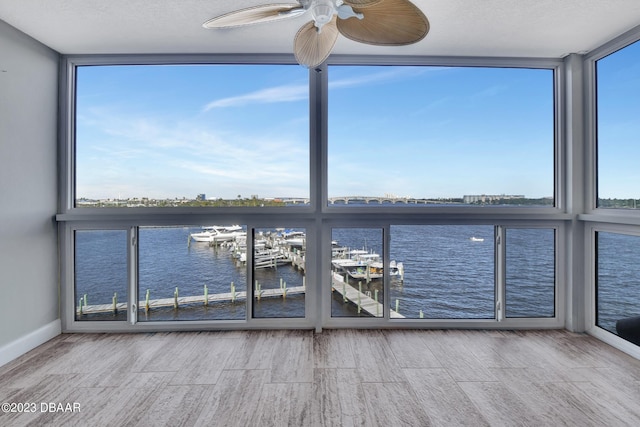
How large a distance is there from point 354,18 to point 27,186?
3.02m

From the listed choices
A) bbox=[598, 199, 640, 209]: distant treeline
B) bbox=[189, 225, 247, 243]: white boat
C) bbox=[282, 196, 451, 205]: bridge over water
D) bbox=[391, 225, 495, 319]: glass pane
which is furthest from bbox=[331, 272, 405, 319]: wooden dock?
bbox=[598, 199, 640, 209]: distant treeline

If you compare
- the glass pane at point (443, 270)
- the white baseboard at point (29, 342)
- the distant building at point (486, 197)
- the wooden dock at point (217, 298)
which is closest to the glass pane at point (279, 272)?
the wooden dock at point (217, 298)

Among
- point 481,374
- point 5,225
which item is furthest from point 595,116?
point 5,225

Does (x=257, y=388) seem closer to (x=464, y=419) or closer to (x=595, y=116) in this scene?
(x=464, y=419)

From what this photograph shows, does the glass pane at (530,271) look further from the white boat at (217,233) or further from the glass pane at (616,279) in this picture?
the white boat at (217,233)

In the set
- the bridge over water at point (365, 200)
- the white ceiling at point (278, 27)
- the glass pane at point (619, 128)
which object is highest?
the white ceiling at point (278, 27)

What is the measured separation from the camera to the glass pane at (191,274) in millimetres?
3400

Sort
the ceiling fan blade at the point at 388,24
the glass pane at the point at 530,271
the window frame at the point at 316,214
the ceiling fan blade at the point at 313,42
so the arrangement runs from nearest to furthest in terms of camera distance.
→ the ceiling fan blade at the point at 388,24 < the ceiling fan blade at the point at 313,42 < the window frame at the point at 316,214 < the glass pane at the point at 530,271

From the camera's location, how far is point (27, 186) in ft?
9.61

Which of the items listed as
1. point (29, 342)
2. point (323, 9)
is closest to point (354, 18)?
point (323, 9)

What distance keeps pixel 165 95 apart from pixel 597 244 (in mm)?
4371

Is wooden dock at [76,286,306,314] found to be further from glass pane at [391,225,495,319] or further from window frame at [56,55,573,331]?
glass pane at [391,225,495,319]

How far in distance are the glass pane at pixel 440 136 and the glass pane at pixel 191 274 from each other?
118 centimetres

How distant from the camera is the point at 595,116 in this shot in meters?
3.20
